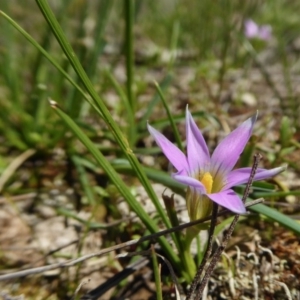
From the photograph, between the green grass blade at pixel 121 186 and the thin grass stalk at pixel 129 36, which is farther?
the thin grass stalk at pixel 129 36

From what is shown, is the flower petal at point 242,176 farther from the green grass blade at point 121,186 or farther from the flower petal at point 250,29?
the flower petal at point 250,29

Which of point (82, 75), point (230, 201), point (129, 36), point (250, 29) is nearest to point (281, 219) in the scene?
point (230, 201)

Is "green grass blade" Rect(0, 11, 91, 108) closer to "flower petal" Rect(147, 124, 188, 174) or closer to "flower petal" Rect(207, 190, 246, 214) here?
"flower petal" Rect(147, 124, 188, 174)

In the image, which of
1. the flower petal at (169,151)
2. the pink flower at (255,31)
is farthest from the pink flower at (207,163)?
the pink flower at (255,31)

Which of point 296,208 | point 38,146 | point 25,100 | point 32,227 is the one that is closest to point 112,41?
point 25,100

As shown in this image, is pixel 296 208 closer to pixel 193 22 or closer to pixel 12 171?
pixel 12 171

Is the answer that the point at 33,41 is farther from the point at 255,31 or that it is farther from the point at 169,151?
the point at 255,31

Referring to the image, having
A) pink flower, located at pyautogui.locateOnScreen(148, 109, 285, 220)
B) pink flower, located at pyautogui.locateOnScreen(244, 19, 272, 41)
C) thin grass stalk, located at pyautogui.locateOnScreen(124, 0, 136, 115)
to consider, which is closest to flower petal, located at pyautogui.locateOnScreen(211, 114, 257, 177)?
pink flower, located at pyautogui.locateOnScreen(148, 109, 285, 220)
